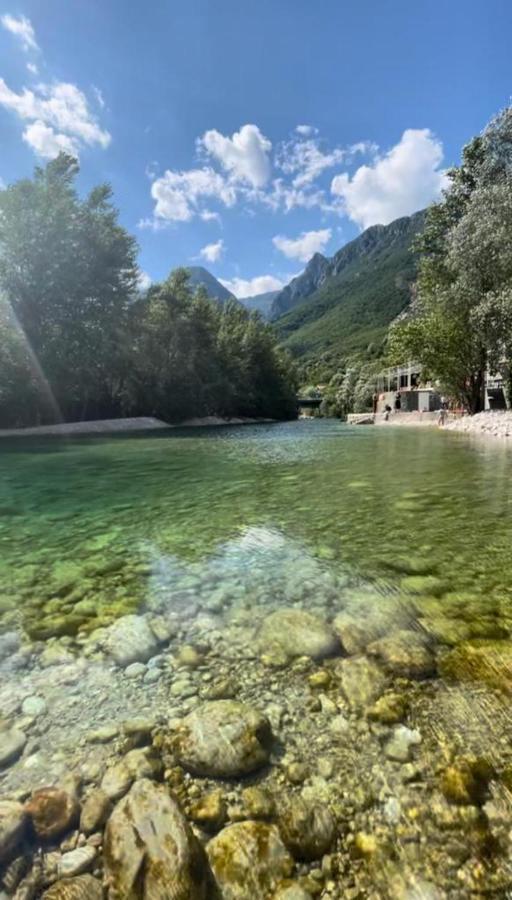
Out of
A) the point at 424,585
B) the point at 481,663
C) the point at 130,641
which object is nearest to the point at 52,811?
the point at 130,641

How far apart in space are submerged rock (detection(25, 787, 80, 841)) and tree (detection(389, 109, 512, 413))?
2296 centimetres

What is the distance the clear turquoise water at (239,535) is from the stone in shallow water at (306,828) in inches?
78.7

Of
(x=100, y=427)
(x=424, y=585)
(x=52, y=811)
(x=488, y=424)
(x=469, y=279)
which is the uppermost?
(x=469, y=279)

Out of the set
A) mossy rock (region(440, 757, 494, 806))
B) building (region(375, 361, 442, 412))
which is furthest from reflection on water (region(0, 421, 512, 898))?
building (region(375, 361, 442, 412))

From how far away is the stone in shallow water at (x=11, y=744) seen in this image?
6.79 feet

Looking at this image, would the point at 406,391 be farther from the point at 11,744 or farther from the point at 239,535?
the point at 11,744

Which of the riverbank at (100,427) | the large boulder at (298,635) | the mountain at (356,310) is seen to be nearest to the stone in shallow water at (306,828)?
the large boulder at (298,635)

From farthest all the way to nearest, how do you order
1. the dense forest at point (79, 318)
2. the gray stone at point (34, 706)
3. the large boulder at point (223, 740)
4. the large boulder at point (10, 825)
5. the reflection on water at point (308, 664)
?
the dense forest at point (79, 318)
the gray stone at point (34, 706)
the large boulder at point (223, 740)
the reflection on water at point (308, 664)
the large boulder at point (10, 825)

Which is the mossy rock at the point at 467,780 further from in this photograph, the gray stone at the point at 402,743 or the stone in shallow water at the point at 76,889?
the stone in shallow water at the point at 76,889

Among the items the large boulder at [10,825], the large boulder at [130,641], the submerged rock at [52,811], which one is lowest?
the large boulder at [130,641]

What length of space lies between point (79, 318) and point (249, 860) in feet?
122

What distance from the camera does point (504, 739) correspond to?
2.14 metres

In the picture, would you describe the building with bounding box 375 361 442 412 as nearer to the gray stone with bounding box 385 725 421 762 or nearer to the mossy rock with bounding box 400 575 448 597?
the mossy rock with bounding box 400 575 448 597

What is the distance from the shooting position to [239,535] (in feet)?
19.0
